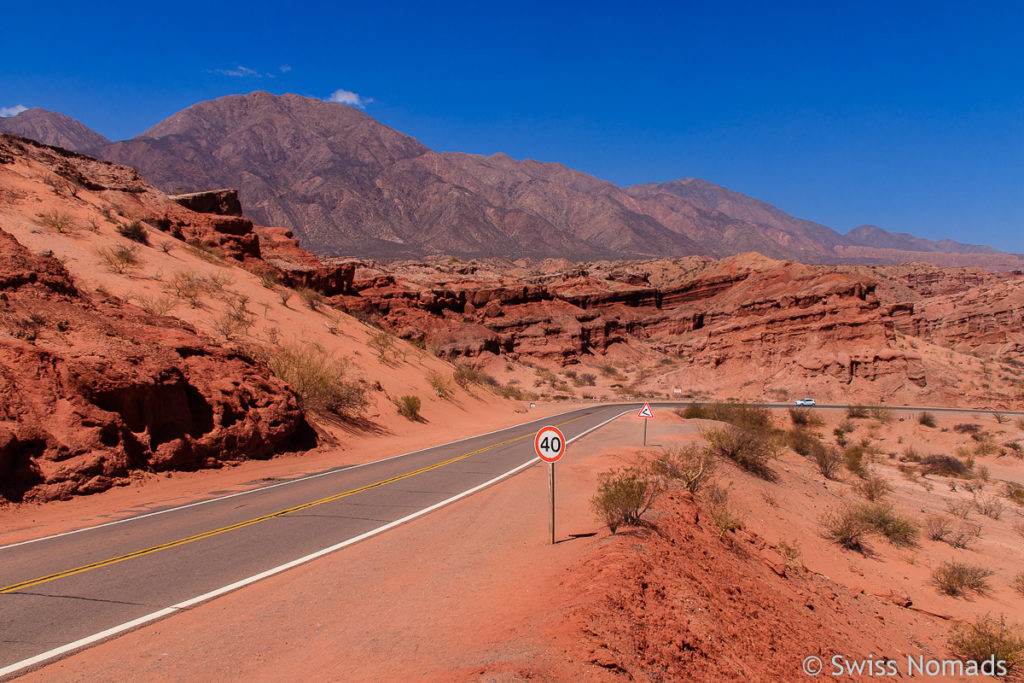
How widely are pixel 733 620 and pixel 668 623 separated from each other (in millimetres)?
1109

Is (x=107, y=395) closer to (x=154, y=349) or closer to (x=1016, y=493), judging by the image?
(x=154, y=349)

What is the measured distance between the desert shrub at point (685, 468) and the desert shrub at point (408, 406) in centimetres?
1200

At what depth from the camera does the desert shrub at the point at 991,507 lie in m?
15.9

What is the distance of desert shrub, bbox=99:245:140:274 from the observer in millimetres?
19278

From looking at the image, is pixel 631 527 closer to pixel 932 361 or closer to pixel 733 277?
pixel 932 361

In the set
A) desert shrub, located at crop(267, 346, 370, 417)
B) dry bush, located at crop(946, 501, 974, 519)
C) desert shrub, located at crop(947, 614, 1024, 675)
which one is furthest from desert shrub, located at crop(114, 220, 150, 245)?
dry bush, located at crop(946, 501, 974, 519)

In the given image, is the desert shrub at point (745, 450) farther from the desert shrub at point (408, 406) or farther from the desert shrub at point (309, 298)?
the desert shrub at point (309, 298)

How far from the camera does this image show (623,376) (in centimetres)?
5525

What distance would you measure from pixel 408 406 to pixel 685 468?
13.8 meters

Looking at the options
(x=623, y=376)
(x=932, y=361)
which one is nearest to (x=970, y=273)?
(x=932, y=361)

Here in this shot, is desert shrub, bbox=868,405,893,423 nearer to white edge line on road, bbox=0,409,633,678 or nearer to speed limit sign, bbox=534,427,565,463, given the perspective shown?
white edge line on road, bbox=0,409,633,678

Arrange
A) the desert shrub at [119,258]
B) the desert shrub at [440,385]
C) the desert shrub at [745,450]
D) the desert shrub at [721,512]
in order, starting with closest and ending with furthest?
1. the desert shrub at [721,512]
2. the desert shrub at [745,450]
3. the desert shrub at [119,258]
4. the desert shrub at [440,385]

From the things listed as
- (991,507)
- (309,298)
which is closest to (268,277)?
(309,298)

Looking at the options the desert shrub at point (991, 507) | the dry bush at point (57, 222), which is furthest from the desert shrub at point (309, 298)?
the desert shrub at point (991, 507)
